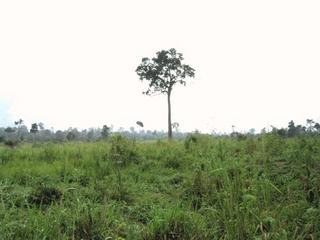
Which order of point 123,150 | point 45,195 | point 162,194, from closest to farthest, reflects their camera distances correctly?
point 45,195 < point 162,194 < point 123,150

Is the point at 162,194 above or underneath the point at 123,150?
underneath

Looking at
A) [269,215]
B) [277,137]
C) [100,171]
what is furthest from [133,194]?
[277,137]

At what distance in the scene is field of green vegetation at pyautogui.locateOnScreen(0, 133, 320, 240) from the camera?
380 cm

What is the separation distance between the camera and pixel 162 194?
20.6 ft

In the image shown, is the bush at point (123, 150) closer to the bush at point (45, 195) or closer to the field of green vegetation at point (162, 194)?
the field of green vegetation at point (162, 194)

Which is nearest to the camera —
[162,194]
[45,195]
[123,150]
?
[45,195]

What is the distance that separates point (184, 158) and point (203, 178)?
322 cm

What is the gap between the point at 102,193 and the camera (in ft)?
19.0

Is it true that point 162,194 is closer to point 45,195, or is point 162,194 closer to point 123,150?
point 45,195

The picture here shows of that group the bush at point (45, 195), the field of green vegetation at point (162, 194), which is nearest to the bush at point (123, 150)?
the field of green vegetation at point (162, 194)

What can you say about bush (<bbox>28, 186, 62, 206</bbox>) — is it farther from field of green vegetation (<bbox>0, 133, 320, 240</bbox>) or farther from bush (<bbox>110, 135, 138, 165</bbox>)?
bush (<bbox>110, 135, 138, 165</bbox>)

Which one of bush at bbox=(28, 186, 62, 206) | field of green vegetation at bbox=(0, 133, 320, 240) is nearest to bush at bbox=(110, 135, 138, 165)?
field of green vegetation at bbox=(0, 133, 320, 240)

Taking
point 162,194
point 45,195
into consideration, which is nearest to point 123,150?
point 162,194

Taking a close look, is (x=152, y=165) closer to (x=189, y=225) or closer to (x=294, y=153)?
(x=294, y=153)
